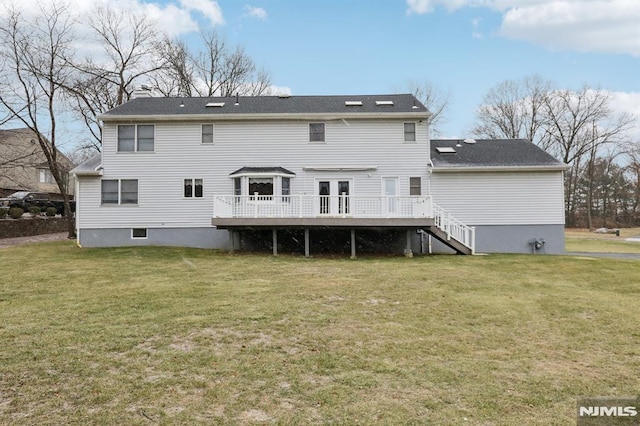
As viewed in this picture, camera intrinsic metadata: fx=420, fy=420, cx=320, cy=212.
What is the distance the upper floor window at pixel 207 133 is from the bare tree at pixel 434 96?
29.3 meters

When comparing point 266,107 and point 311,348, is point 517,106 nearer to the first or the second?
point 266,107

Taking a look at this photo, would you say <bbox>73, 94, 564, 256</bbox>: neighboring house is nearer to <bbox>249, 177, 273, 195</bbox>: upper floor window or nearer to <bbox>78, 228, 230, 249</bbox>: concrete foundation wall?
<bbox>78, 228, 230, 249</bbox>: concrete foundation wall

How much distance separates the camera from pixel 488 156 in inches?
763

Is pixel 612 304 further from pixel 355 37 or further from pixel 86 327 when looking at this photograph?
pixel 355 37

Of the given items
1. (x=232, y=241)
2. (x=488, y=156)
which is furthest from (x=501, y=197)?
(x=232, y=241)

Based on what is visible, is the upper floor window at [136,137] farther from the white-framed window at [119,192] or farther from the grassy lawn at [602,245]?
the grassy lawn at [602,245]

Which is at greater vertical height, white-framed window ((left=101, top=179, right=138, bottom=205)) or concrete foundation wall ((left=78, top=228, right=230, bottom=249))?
white-framed window ((left=101, top=179, right=138, bottom=205))

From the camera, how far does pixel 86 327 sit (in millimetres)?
6348

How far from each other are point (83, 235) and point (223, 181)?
656 cm

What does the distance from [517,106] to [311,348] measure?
156 ft

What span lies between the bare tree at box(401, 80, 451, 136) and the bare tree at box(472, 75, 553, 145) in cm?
671

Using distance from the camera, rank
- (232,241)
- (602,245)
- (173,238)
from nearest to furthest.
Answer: (232,241) → (173,238) → (602,245)

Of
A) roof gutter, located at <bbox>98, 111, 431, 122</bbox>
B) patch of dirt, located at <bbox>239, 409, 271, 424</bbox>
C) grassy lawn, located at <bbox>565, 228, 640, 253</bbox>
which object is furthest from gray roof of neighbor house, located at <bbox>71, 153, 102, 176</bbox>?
grassy lawn, located at <bbox>565, 228, 640, 253</bbox>

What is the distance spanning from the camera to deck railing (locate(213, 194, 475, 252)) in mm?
15617
